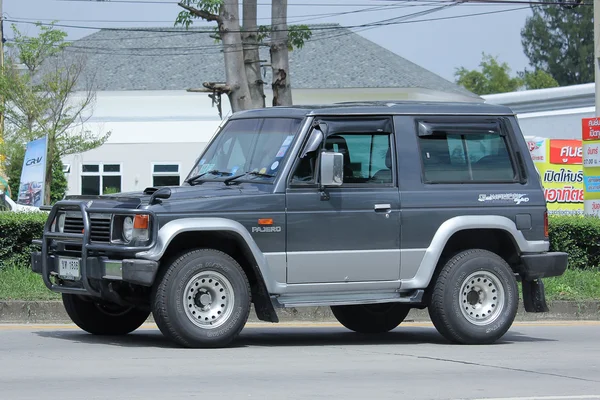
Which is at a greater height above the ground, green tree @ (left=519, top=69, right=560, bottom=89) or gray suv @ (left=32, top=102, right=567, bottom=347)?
green tree @ (left=519, top=69, right=560, bottom=89)

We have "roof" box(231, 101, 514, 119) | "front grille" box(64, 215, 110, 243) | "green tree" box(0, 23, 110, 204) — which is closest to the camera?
"front grille" box(64, 215, 110, 243)

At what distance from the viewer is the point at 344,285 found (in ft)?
34.6

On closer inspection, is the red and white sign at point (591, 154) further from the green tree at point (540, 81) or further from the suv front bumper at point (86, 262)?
the green tree at point (540, 81)

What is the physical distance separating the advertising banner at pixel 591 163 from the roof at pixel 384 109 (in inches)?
Answer: 296

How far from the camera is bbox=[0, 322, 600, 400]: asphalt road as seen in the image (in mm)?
7918

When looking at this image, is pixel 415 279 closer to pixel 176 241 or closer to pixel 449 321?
pixel 449 321

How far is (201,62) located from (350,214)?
50569 millimetres

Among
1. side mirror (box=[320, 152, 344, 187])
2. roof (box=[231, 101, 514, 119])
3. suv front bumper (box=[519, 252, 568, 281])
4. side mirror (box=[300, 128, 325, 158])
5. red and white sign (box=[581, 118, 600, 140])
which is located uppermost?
red and white sign (box=[581, 118, 600, 140])

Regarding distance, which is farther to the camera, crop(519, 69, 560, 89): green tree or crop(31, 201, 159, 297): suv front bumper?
crop(519, 69, 560, 89): green tree

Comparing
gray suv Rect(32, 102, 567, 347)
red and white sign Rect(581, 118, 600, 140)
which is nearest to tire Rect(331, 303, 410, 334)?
gray suv Rect(32, 102, 567, 347)

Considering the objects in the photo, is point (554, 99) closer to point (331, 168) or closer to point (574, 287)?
point (574, 287)

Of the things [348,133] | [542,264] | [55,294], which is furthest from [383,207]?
[55,294]

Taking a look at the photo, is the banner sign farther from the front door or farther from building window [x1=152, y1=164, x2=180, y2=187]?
building window [x1=152, y1=164, x2=180, y2=187]

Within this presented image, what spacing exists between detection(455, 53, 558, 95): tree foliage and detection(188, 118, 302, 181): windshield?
7994 centimetres
